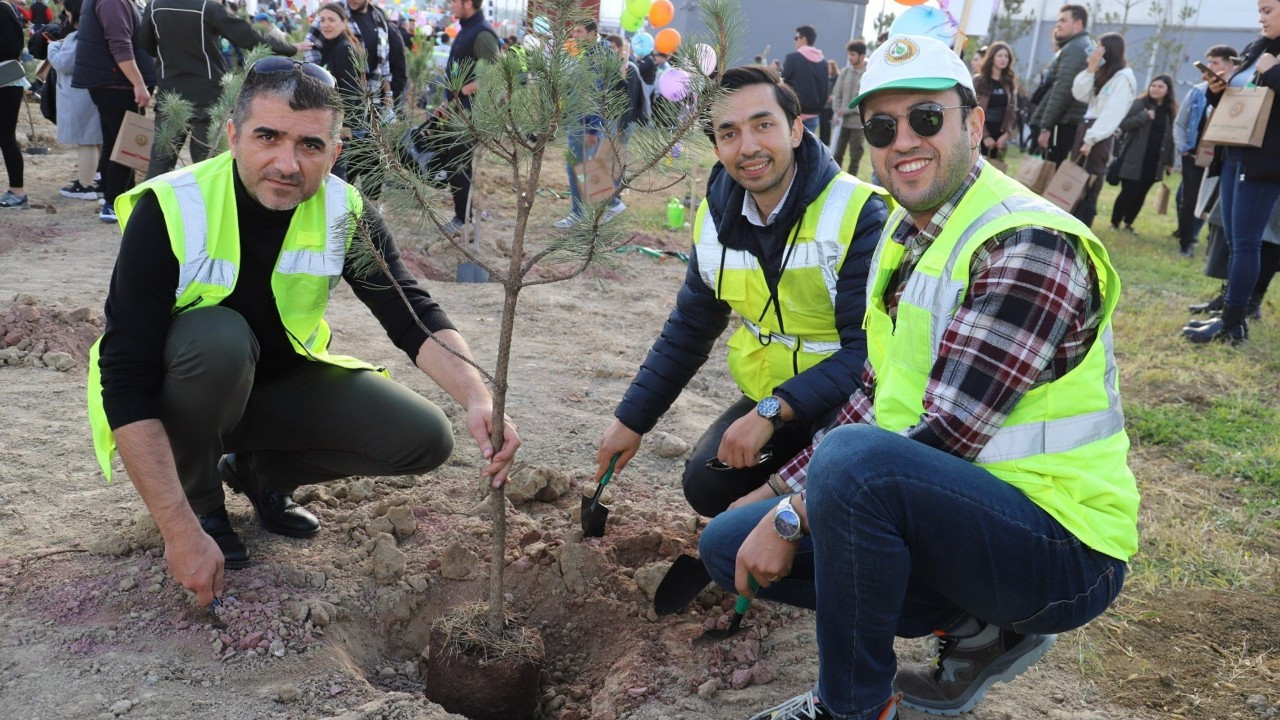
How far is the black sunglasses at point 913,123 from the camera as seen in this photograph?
1.90 meters

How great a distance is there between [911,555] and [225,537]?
1.76 m

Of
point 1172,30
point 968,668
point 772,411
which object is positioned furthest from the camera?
point 1172,30

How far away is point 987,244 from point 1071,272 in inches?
6.1

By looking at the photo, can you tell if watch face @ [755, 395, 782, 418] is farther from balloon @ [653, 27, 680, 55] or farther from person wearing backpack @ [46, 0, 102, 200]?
balloon @ [653, 27, 680, 55]

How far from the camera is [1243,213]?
5.04 meters

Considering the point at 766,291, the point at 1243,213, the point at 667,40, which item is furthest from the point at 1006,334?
the point at 667,40

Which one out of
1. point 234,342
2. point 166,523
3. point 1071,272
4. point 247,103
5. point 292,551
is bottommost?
point 292,551

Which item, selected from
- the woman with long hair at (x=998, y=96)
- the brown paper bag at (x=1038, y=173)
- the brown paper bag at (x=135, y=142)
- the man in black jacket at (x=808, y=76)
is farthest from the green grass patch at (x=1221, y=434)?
the man in black jacket at (x=808, y=76)

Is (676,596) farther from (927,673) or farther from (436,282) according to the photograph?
(436,282)

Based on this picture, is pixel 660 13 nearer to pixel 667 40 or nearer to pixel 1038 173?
pixel 667 40

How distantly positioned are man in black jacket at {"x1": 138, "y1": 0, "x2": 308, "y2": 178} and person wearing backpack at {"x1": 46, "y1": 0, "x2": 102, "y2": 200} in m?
1.13

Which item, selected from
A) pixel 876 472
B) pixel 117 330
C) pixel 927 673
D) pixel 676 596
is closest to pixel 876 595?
pixel 876 472

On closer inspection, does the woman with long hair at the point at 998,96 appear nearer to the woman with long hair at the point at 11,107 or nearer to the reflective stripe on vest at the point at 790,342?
the reflective stripe on vest at the point at 790,342

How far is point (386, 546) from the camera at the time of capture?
2.63m
